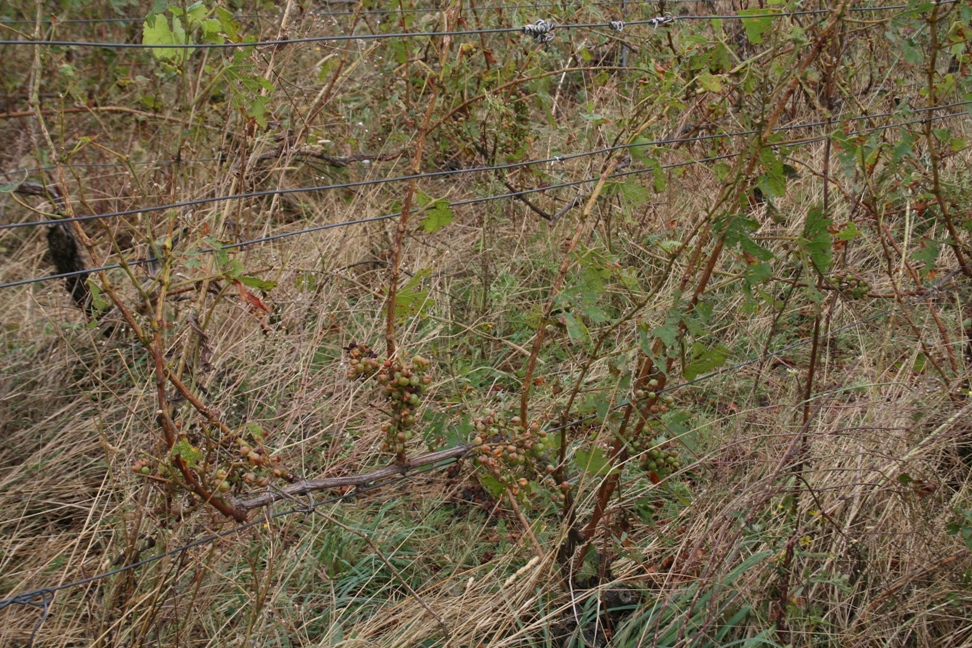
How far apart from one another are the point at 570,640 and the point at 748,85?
61.5 inches

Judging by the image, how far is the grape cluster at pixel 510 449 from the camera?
6.70 ft

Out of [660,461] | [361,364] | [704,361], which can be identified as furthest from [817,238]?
[361,364]

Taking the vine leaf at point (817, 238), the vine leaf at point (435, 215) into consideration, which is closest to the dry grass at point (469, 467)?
the vine leaf at point (817, 238)

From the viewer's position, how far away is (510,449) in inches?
80.7

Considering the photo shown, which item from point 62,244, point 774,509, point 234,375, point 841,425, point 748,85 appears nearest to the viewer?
point 748,85

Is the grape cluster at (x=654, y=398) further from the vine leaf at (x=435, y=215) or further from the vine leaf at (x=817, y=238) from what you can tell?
the vine leaf at (x=435, y=215)

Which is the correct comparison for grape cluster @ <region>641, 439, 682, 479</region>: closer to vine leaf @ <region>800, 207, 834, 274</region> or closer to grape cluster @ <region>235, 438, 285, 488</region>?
vine leaf @ <region>800, 207, 834, 274</region>

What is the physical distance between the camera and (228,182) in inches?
141

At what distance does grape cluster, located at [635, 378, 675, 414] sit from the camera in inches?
84.3

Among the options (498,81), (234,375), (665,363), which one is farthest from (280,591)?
(498,81)

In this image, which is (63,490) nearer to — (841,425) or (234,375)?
(234,375)

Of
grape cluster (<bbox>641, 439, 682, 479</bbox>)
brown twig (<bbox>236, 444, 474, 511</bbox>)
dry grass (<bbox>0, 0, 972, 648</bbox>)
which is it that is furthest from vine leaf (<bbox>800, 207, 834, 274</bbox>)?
brown twig (<bbox>236, 444, 474, 511</bbox>)

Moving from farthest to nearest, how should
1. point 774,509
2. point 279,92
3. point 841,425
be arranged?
point 279,92 < point 841,425 < point 774,509

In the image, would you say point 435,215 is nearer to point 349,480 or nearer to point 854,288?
point 349,480
